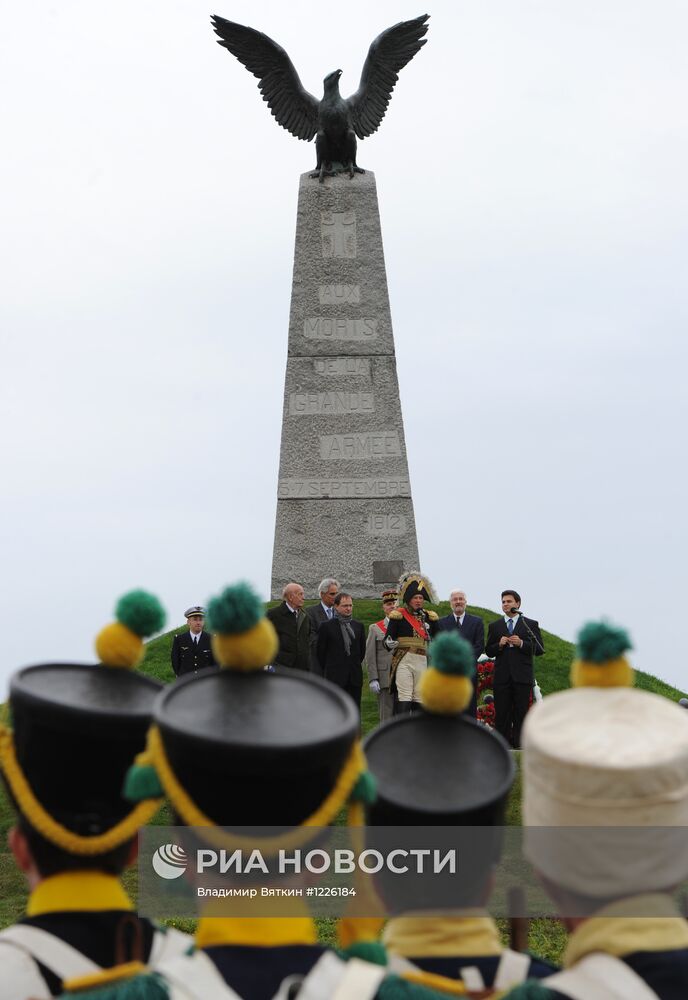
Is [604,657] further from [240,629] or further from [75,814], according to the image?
[75,814]

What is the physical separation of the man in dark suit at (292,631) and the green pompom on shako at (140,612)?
657 centimetres

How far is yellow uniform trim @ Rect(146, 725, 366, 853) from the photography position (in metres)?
Result: 2.24

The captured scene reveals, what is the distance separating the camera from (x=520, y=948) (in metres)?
3.20

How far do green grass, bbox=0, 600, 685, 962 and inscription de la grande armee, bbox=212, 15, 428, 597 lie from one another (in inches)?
50.5

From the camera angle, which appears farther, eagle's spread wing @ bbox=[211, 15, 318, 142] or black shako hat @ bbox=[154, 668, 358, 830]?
eagle's spread wing @ bbox=[211, 15, 318, 142]

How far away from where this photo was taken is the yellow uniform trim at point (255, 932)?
2250 millimetres

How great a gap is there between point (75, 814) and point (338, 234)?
50.4 feet

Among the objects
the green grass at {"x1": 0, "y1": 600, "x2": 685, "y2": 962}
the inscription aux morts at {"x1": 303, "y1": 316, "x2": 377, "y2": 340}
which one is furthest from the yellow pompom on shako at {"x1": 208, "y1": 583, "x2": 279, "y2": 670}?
the inscription aux morts at {"x1": 303, "y1": 316, "x2": 377, "y2": 340}

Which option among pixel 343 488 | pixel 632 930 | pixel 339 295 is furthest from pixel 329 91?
pixel 632 930

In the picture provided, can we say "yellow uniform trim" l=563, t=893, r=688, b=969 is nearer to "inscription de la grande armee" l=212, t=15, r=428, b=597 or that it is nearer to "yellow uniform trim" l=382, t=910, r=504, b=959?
"yellow uniform trim" l=382, t=910, r=504, b=959

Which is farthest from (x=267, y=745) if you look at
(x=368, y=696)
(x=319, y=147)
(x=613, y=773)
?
(x=319, y=147)

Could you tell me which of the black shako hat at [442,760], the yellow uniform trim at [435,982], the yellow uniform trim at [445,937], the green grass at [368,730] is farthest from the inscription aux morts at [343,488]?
the yellow uniform trim at [435,982]

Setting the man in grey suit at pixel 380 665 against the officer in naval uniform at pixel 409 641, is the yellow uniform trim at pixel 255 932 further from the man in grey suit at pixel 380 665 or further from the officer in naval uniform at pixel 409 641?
the man in grey suit at pixel 380 665

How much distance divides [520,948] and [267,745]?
4.49 ft
